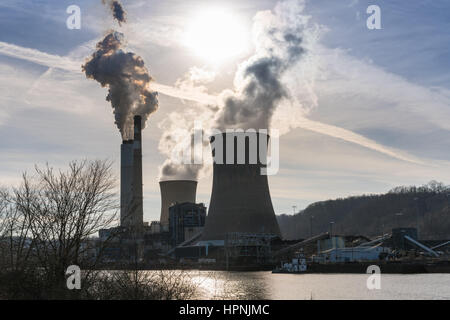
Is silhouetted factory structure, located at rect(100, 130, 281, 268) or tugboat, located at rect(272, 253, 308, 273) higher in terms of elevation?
silhouetted factory structure, located at rect(100, 130, 281, 268)

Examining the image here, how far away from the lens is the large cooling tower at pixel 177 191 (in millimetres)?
68688

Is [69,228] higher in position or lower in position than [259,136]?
lower

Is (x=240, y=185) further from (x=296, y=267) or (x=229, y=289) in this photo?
(x=229, y=289)

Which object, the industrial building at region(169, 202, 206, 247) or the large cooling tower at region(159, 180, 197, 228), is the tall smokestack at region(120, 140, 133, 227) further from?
the industrial building at region(169, 202, 206, 247)

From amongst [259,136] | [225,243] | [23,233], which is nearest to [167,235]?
[225,243]

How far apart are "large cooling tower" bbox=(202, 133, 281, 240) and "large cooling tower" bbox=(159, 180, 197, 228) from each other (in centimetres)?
1609

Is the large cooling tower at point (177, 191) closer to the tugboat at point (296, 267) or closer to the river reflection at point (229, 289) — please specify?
the tugboat at point (296, 267)

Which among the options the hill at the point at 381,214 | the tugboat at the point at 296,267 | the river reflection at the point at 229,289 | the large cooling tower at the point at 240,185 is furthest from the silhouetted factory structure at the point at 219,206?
the hill at the point at 381,214

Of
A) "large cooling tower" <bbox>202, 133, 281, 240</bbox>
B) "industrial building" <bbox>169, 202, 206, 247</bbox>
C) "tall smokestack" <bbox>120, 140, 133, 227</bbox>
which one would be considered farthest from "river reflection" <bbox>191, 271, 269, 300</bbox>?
"industrial building" <bbox>169, 202, 206, 247</bbox>

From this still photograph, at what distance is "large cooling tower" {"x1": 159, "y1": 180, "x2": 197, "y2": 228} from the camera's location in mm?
68688

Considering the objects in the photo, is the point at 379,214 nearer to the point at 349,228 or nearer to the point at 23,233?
the point at 349,228

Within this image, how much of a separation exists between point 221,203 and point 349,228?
3039 inches

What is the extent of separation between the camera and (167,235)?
78.8m

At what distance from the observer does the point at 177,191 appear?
228 feet
